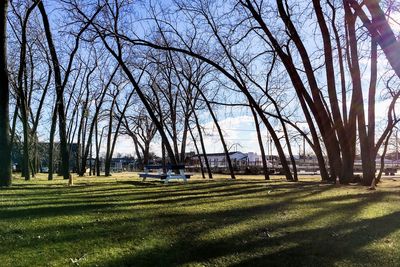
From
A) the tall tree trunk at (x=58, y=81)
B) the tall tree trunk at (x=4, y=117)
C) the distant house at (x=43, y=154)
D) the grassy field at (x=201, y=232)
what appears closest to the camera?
the grassy field at (x=201, y=232)

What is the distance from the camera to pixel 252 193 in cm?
1193

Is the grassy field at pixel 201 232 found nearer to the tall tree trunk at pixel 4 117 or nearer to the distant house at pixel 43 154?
the tall tree trunk at pixel 4 117

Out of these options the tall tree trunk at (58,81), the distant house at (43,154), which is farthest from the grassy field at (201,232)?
the distant house at (43,154)

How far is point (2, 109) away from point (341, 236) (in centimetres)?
1197

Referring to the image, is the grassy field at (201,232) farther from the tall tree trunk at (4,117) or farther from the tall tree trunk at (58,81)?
the tall tree trunk at (58,81)

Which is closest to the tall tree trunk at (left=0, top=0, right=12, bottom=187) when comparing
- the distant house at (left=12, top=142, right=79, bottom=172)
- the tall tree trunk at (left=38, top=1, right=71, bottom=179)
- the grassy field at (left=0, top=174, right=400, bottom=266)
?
the grassy field at (left=0, top=174, right=400, bottom=266)

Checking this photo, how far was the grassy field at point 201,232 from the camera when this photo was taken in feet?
18.6

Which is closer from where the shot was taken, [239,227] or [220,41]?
[239,227]

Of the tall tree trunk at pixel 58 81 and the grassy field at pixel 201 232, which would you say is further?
the tall tree trunk at pixel 58 81

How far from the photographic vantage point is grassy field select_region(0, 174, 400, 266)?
5676 millimetres

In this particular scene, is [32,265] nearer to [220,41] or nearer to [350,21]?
[350,21]

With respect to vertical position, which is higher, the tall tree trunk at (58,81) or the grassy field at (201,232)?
the tall tree trunk at (58,81)

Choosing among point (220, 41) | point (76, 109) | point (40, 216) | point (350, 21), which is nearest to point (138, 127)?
point (76, 109)

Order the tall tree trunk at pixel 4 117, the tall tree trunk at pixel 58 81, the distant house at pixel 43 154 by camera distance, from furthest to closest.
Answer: the distant house at pixel 43 154 < the tall tree trunk at pixel 58 81 < the tall tree trunk at pixel 4 117
